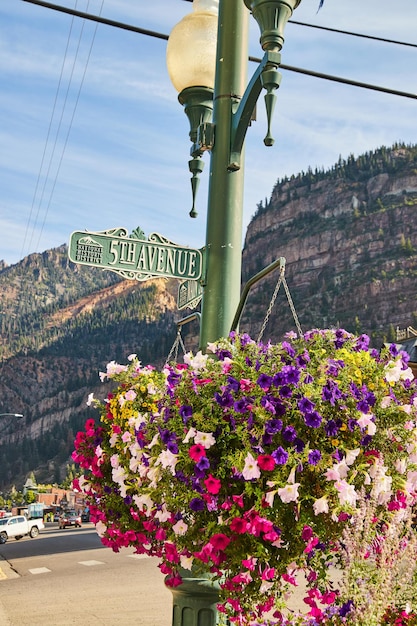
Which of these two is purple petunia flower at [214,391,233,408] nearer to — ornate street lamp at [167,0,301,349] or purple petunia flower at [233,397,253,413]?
purple petunia flower at [233,397,253,413]

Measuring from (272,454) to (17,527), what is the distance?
41048 millimetres

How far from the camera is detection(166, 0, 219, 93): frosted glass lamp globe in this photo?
176 inches

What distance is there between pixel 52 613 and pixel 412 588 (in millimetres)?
9735

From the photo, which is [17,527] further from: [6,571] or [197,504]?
[197,504]

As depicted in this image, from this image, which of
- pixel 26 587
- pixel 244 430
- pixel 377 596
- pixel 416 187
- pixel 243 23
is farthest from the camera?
pixel 416 187

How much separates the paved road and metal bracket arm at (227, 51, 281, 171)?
8.90 metres

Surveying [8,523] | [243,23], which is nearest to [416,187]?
[8,523]

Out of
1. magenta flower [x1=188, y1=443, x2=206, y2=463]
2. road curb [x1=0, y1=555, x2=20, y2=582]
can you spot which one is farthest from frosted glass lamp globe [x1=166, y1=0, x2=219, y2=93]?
road curb [x1=0, y1=555, x2=20, y2=582]

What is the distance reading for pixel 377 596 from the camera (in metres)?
3.60

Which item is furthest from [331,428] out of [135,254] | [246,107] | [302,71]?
[302,71]

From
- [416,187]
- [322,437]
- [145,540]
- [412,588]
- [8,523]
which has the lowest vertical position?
[8,523]

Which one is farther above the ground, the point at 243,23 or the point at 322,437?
the point at 243,23

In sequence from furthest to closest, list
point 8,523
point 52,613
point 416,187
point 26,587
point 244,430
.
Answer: point 416,187, point 8,523, point 26,587, point 52,613, point 244,430

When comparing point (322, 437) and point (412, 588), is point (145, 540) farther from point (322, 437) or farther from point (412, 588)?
point (412, 588)
